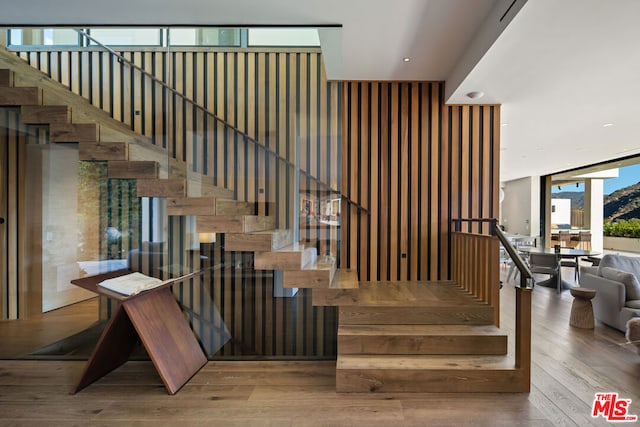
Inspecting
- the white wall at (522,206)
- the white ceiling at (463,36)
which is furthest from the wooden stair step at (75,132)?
the white wall at (522,206)

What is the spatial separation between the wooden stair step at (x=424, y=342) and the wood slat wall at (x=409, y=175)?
133cm

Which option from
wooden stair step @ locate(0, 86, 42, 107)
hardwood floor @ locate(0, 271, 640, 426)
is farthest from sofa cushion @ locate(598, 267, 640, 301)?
wooden stair step @ locate(0, 86, 42, 107)

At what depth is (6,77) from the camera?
316cm

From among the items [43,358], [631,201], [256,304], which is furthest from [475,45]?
[631,201]

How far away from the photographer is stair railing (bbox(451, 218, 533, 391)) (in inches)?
97.5

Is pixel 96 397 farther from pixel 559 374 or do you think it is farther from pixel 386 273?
pixel 559 374

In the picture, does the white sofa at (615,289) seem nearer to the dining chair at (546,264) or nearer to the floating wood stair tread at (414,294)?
the dining chair at (546,264)

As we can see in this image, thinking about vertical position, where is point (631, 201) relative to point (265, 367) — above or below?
above

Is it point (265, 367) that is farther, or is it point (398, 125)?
point (398, 125)

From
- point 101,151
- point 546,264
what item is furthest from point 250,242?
point 546,264

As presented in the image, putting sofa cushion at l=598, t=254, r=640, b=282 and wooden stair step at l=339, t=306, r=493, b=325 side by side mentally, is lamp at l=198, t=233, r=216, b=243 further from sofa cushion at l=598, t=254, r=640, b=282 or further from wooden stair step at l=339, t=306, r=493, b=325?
sofa cushion at l=598, t=254, r=640, b=282

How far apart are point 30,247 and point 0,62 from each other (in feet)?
6.64

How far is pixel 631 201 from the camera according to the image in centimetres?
1081

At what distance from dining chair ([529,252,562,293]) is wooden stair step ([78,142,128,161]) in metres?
7.07
